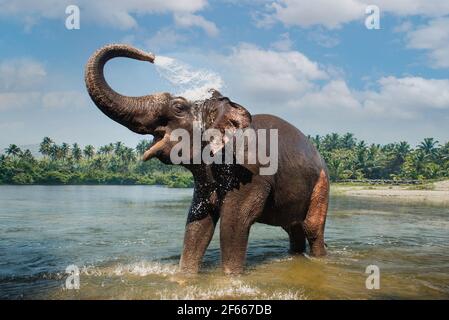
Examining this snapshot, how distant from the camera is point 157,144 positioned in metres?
6.00

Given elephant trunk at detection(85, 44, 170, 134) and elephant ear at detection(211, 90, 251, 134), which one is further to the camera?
elephant ear at detection(211, 90, 251, 134)

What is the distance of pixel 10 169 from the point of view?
76.5 meters

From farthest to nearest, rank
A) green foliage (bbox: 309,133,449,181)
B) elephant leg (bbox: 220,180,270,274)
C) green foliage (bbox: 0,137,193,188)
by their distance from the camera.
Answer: green foliage (bbox: 0,137,193,188) → green foliage (bbox: 309,133,449,181) → elephant leg (bbox: 220,180,270,274)

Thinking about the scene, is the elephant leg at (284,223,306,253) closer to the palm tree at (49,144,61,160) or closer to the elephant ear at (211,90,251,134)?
the elephant ear at (211,90,251,134)

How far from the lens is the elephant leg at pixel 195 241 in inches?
269

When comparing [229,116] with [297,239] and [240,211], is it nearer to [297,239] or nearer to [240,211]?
[240,211]

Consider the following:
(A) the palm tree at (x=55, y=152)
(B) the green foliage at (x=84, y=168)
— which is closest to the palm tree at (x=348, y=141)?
(B) the green foliage at (x=84, y=168)

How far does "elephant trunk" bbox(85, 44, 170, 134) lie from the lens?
5664mm

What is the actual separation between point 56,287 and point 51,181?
79052 millimetres

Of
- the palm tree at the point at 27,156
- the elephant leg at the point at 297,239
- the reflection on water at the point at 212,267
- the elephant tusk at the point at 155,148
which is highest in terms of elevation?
the palm tree at the point at 27,156

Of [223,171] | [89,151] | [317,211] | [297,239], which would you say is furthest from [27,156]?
[223,171]

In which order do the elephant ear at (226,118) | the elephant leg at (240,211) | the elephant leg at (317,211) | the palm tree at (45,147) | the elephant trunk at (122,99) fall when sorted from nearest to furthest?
the elephant trunk at (122,99), the elephant ear at (226,118), the elephant leg at (240,211), the elephant leg at (317,211), the palm tree at (45,147)

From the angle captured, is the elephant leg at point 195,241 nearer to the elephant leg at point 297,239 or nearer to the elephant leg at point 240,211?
the elephant leg at point 240,211

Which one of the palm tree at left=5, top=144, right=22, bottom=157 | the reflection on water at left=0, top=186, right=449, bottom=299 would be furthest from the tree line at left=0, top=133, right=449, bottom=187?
the reflection on water at left=0, top=186, right=449, bottom=299
